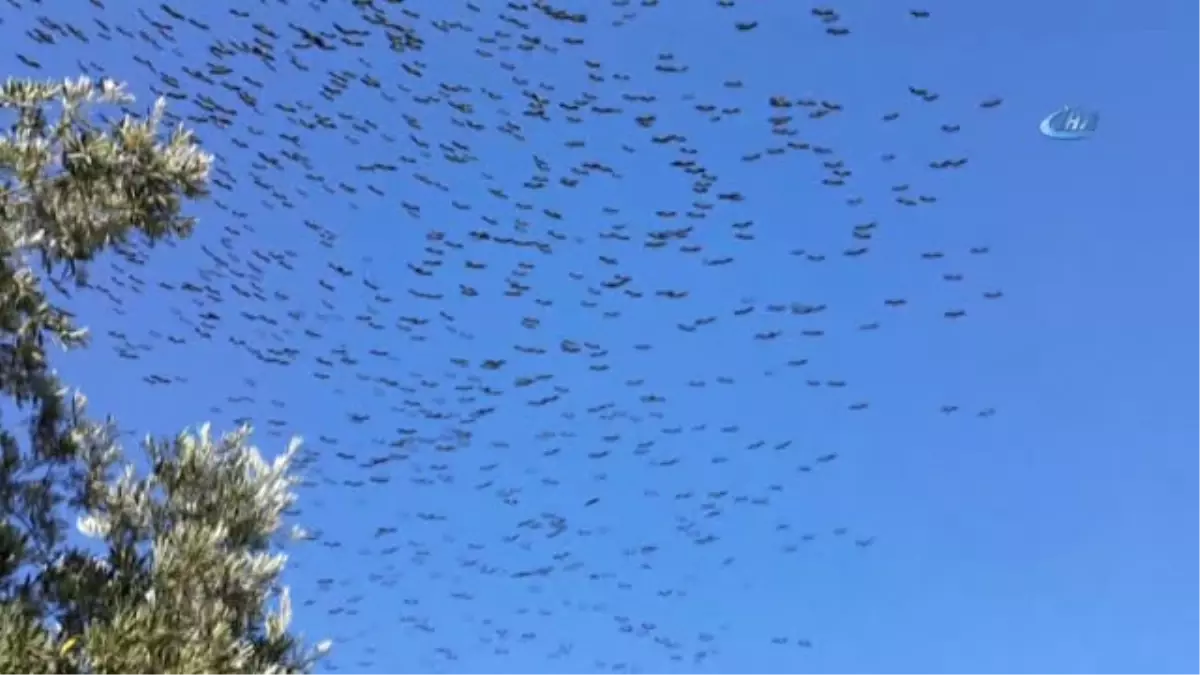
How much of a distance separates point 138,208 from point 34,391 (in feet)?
4.81

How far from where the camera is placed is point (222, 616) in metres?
8.84

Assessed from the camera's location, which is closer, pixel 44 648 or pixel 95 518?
pixel 44 648

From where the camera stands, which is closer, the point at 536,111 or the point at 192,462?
the point at 192,462

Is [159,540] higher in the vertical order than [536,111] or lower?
lower

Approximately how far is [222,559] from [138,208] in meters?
2.35

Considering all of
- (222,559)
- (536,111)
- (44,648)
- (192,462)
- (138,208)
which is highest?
(536,111)

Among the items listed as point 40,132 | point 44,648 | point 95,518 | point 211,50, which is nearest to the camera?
point 44,648

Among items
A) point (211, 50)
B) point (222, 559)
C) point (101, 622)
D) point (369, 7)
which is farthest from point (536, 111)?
point (101, 622)

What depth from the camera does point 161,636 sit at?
8375 millimetres

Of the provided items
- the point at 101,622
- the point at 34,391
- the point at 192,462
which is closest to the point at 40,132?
the point at 34,391

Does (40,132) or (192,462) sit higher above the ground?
(40,132)

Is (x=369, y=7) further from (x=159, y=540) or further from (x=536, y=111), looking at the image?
(x=159, y=540)

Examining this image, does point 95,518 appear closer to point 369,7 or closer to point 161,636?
point 161,636

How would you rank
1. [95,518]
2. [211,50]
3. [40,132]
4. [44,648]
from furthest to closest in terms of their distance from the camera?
[211,50]
[95,518]
[40,132]
[44,648]
